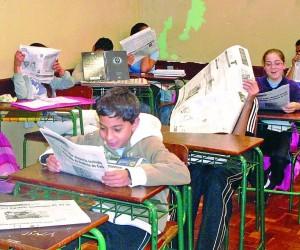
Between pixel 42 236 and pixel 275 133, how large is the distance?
2436 mm

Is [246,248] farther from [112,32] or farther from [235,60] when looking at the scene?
[112,32]

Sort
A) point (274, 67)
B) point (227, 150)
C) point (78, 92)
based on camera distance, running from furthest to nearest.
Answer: point (78, 92)
point (274, 67)
point (227, 150)

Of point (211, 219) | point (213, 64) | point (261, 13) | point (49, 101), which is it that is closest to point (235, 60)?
point (213, 64)

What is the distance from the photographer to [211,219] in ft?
7.61

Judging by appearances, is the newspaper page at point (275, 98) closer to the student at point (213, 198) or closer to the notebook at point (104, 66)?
the student at point (213, 198)

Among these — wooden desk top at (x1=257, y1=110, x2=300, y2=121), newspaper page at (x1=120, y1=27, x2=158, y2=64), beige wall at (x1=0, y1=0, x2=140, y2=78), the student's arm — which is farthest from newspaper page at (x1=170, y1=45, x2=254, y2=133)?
newspaper page at (x1=120, y1=27, x2=158, y2=64)

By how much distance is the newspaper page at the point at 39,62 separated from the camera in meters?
3.61

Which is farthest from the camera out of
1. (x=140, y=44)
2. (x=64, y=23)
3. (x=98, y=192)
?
(x=140, y=44)

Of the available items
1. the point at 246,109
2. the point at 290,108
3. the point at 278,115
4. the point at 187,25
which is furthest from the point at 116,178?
the point at 187,25

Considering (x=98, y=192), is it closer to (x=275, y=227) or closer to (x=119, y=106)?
(x=119, y=106)

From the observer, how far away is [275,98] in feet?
10.7

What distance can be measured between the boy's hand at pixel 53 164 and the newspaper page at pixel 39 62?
180cm

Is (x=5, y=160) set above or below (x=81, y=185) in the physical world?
below

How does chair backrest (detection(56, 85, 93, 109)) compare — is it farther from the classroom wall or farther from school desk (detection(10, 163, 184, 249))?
school desk (detection(10, 163, 184, 249))
